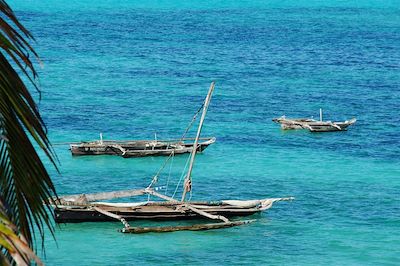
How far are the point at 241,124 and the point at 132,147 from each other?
Answer: 9.71m

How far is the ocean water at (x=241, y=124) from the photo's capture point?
32688 mm

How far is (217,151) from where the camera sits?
4744 cm

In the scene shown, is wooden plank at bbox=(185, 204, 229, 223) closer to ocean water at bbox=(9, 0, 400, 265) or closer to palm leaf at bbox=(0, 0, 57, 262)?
ocean water at bbox=(9, 0, 400, 265)

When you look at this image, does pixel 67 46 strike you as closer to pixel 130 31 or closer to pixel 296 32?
pixel 130 31

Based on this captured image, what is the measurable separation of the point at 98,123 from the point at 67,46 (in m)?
36.4

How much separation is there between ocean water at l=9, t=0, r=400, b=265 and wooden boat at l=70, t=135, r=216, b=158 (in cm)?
42

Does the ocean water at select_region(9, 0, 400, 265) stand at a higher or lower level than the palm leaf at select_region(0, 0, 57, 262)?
lower

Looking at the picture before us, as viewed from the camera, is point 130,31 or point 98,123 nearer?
point 98,123

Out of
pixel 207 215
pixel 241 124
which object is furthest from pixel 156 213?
pixel 241 124

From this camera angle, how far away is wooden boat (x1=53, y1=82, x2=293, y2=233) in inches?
1315

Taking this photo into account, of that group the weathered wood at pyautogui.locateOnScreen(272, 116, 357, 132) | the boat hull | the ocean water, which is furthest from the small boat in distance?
the boat hull

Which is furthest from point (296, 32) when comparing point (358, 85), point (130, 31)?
point (358, 85)

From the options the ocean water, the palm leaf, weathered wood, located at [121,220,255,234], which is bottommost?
the ocean water

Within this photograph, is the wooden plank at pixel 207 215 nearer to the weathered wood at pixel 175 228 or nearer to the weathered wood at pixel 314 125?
the weathered wood at pixel 175 228
